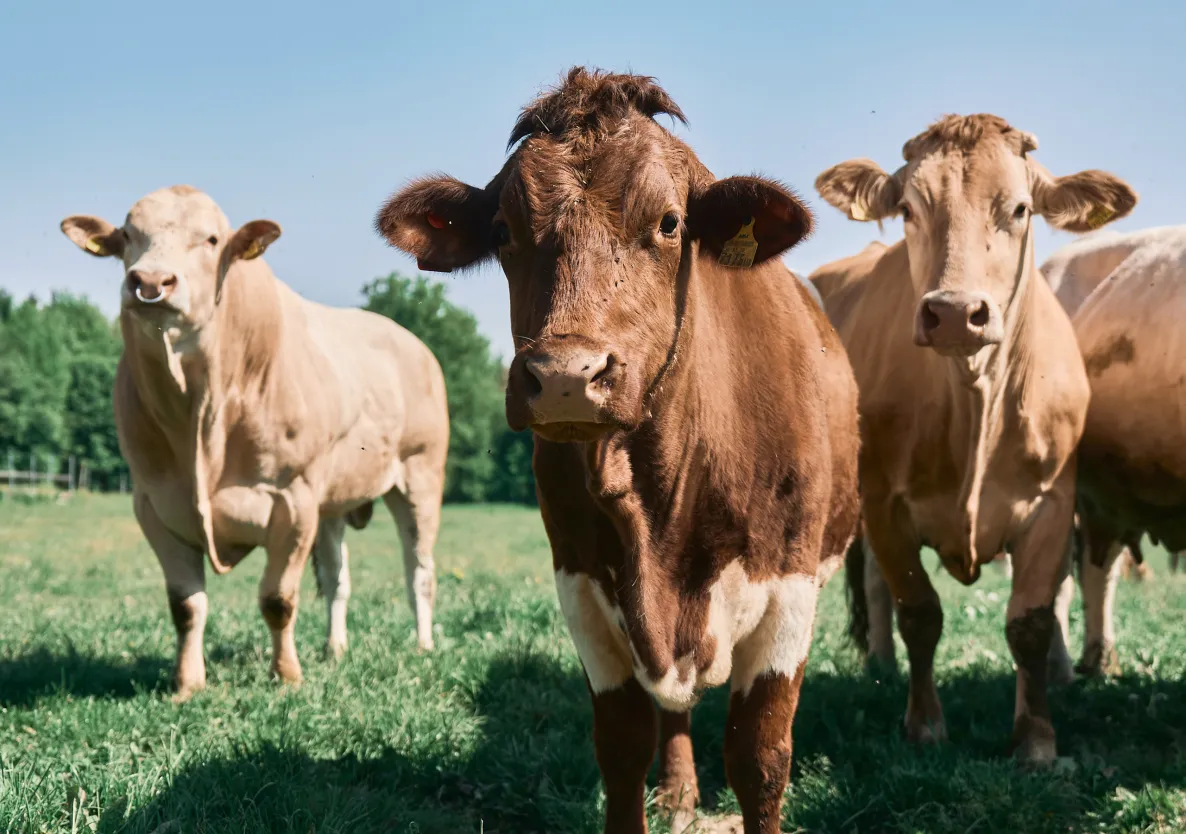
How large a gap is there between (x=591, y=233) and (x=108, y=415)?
6275 centimetres

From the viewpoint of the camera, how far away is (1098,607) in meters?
6.82

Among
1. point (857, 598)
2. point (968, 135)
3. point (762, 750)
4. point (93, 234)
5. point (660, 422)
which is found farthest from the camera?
point (857, 598)

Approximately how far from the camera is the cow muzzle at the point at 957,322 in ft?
14.0

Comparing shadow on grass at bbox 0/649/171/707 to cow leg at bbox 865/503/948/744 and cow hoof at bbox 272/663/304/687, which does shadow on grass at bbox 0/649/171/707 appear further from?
cow leg at bbox 865/503/948/744

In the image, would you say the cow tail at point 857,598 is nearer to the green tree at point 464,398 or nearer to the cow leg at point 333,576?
the cow leg at point 333,576

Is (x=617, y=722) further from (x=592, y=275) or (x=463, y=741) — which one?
(x=592, y=275)

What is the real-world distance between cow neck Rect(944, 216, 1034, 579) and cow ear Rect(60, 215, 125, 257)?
15.0 feet

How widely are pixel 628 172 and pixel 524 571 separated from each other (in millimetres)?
10771

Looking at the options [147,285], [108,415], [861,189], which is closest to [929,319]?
[861,189]

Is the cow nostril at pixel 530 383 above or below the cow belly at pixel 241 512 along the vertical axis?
above

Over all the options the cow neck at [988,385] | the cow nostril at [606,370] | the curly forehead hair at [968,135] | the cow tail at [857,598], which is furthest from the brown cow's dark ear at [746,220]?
the cow tail at [857,598]

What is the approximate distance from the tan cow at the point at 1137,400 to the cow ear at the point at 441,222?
Answer: 350cm

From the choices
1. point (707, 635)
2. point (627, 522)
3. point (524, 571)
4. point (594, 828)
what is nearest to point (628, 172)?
point (627, 522)

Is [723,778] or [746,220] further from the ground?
[746,220]
